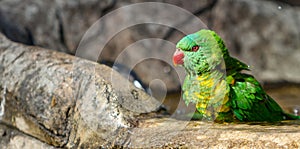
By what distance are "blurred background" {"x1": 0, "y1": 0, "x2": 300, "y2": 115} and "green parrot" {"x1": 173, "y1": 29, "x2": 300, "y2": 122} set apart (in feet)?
8.19

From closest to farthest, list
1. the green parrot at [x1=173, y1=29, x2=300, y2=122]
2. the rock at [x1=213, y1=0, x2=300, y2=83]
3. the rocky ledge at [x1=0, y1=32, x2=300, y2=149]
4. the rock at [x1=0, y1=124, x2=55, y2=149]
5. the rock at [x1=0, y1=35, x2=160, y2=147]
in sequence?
the rocky ledge at [x1=0, y1=32, x2=300, y2=149]
the rock at [x1=0, y1=35, x2=160, y2=147]
the green parrot at [x1=173, y1=29, x2=300, y2=122]
the rock at [x1=0, y1=124, x2=55, y2=149]
the rock at [x1=213, y1=0, x2=300, y2=83]

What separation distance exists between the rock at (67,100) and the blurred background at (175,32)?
249 centimetres

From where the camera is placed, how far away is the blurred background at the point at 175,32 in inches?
266

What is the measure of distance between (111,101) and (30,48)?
4.07 ft

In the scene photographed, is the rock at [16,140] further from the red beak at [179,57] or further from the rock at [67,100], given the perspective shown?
the red beak at [179,57]

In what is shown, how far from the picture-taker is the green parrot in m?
3.86

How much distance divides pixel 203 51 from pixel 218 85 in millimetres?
304

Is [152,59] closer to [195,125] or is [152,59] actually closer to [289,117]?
[289,117]

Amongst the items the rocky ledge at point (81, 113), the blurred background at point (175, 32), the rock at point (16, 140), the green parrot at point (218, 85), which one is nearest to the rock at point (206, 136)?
the rocky ledge at point (81, 113)

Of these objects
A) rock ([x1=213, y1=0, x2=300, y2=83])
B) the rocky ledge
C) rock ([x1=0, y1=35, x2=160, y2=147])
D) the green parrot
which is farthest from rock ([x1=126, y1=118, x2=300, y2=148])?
rock ([x1=213, y1=0, x2=300, y2=83])

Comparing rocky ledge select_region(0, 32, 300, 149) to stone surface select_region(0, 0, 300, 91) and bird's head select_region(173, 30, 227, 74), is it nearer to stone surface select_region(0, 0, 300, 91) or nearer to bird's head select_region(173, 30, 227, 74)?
bird's head select_region(173, 30, 227, 74)

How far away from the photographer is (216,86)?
12.7ft

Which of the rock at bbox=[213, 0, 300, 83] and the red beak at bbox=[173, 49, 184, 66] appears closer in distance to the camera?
the red beak at bbox=[173, 49, 184, 66]

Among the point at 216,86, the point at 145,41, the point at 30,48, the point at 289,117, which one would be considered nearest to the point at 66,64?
the point at 30,48
